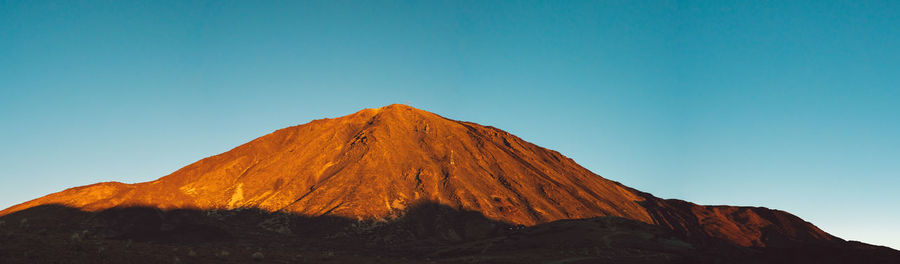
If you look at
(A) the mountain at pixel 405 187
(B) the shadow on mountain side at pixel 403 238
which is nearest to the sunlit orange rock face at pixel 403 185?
(A) the mountain at pixel 405 187

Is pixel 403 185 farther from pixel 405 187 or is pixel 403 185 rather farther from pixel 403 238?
pixel 403 238

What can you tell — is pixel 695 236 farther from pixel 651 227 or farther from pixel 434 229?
pixel 434 229

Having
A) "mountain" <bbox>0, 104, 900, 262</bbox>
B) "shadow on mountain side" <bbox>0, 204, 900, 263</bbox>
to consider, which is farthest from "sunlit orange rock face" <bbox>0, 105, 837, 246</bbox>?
"shadow on mountain side" <bbox>0, 204, 900, 263</bbox>

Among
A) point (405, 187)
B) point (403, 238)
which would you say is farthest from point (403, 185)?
point (403, 238)

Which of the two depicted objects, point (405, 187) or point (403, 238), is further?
point (405, 187)

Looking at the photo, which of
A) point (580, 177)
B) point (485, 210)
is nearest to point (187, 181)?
point (485, 210)
